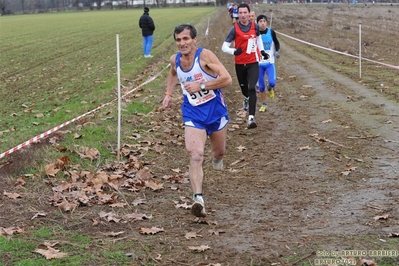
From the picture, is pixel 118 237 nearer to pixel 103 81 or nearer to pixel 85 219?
pixel 85 219

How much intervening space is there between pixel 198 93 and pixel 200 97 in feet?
0.20

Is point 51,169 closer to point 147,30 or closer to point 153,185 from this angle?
point 153,185

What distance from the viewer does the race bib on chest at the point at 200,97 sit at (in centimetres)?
702

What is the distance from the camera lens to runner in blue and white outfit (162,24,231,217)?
269 inches

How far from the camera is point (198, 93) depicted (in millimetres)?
6996

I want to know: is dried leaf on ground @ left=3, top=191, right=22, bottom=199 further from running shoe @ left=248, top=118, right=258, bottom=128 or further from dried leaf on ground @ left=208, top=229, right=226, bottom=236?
running shoe @ left=248, top=118, right=258, bottom=128

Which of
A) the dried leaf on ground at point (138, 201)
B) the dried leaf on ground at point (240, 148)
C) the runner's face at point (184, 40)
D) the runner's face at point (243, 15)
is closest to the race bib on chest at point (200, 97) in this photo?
the runner's face at point (184, 40)

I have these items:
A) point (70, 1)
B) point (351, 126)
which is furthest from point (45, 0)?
point (351, 126)

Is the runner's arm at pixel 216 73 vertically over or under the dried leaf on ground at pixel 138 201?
over

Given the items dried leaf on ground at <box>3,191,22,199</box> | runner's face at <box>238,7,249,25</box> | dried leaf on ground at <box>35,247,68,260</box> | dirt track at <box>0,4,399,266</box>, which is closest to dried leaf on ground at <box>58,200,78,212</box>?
dirt track at <box>0,4,399,266</box>

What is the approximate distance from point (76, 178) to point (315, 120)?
5.49 meters

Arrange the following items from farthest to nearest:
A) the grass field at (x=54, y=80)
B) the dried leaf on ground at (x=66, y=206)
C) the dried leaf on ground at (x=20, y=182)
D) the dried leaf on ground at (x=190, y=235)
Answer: the grass field at (x=54, y=80), the dried leaf on ground at (x=20, y=182), the dried leaf on ground at (x=66, y=206), the dried leaf on ground at (x=190, y=235)

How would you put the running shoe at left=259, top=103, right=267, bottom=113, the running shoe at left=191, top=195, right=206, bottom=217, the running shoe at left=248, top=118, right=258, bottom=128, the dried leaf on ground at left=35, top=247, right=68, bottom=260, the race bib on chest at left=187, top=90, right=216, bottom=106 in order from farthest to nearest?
the running shoe at left=259, top=103, right=267, bottom=113
the running shoe at left=248, top=118, right=258, bottom=128
the race bib on chest at left=187, top=90, right=216, bottom=106
the running shoe at left=191, top=195, right=206, bottom=217
the dried leaf on ground at left=35, top=247, right=68, bottom=260

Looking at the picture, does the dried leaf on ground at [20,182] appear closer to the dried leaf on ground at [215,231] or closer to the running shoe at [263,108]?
the dried leaf on ground at [215,231]
